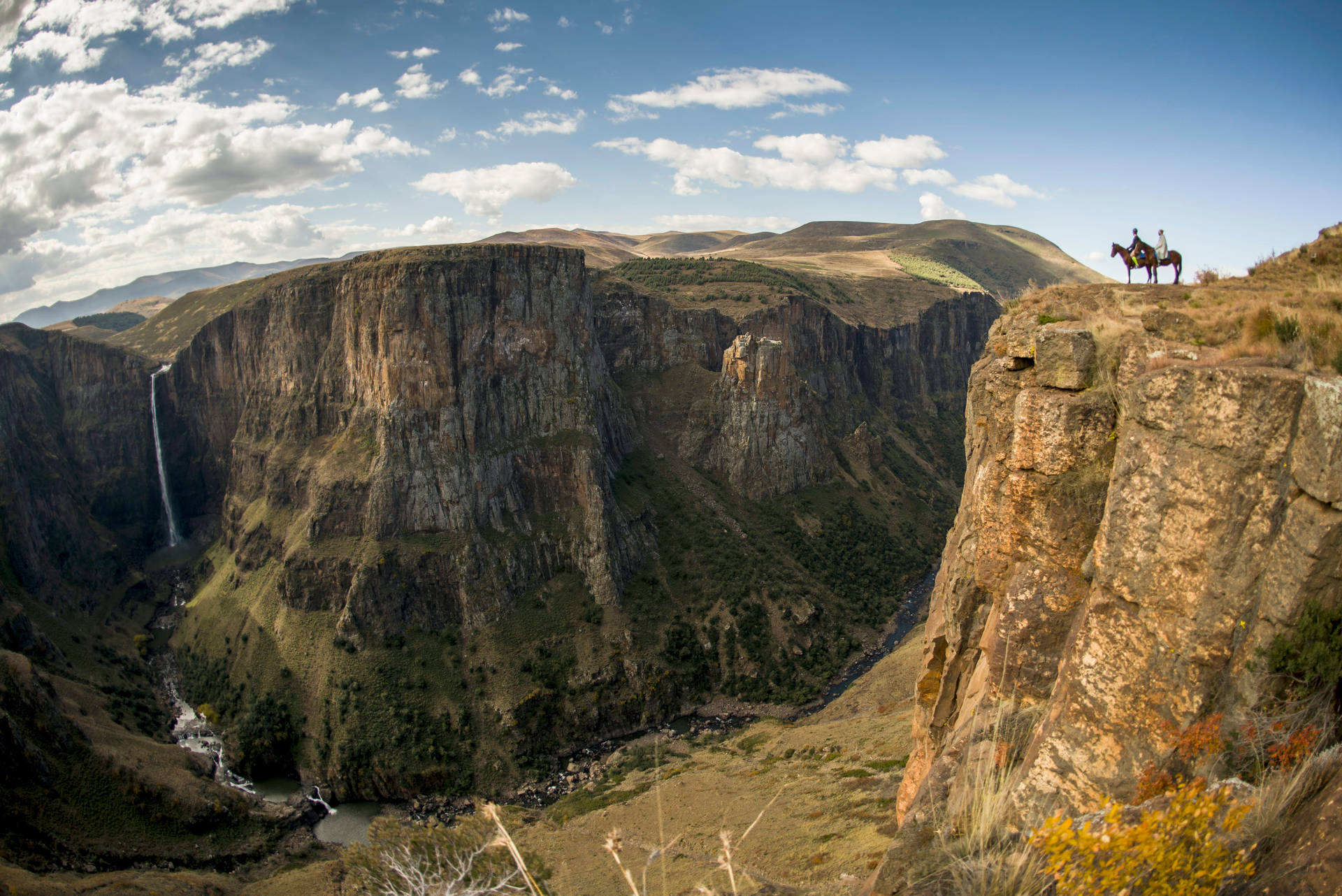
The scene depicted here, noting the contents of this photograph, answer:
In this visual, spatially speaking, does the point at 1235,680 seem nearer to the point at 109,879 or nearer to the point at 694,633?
the point at 109,879

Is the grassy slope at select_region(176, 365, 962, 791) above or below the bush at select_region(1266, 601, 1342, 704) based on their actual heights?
below

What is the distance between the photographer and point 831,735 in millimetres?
53812

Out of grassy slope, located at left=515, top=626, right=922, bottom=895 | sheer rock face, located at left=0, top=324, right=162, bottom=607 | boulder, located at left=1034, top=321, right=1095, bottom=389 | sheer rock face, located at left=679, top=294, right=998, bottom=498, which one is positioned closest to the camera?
boulder, located at left=1034, top=321, right=1095, bottom=389

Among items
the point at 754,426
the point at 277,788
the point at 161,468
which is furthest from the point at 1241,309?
the point at 161,468

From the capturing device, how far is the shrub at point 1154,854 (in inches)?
373

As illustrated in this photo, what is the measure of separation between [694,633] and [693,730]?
1114 centimetres

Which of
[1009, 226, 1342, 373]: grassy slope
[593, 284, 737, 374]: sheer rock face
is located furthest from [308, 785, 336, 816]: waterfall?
[1009, 226, 1342, 373]: grassy slope

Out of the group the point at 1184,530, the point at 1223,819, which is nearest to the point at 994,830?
the point at 1223,819

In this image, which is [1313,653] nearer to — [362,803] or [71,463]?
[362,803]

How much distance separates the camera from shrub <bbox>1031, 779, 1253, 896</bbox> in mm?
9484

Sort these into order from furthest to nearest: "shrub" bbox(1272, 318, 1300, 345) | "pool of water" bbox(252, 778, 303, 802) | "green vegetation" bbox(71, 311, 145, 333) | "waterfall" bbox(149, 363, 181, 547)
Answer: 1. "green vegetation" bbox(71, 311, 145, 333)
2. "waterfall" bbox(149, 363, 181, 547)
3. "pool of water" bbox(252, 778, 303, 802)
4. "shrub" bbox(1272, 318, 1300, 345)

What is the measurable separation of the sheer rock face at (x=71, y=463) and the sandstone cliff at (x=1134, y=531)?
302 feet

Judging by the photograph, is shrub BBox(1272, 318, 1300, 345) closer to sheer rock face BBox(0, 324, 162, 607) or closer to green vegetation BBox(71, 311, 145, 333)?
sheer rock face BBox(0, 324, 162, 607)

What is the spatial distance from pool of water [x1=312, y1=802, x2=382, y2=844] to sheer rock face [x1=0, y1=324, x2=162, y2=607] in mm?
42692
